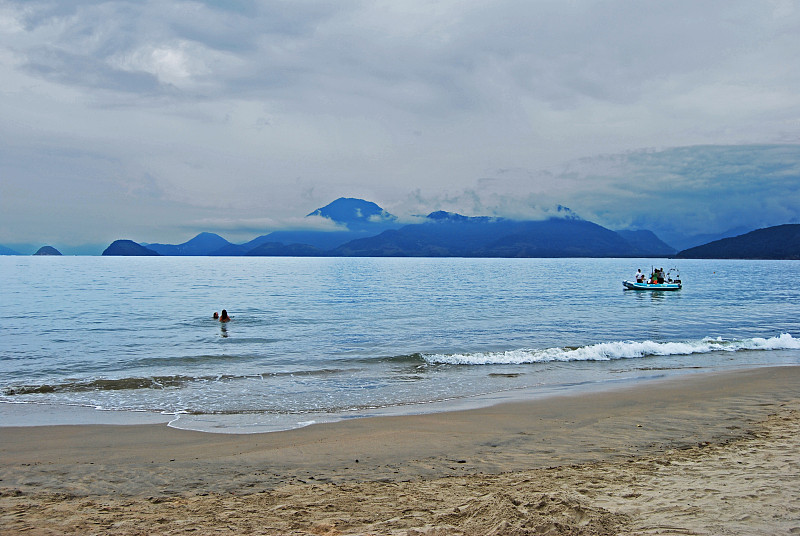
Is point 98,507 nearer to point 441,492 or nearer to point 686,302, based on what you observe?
point 441,492

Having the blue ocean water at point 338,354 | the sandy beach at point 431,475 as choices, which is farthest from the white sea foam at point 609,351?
the sandy beach at point 431,475

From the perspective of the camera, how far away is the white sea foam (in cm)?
2212

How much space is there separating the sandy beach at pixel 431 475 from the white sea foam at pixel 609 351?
882 centimetres

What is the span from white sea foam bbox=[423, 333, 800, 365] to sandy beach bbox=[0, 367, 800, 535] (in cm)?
882

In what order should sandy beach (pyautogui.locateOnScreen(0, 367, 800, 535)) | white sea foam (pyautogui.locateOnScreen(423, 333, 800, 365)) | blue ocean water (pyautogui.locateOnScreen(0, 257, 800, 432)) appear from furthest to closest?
white sea foam (pyautogui.locateOnScreen(423, 333, 800, 365))
blue ocean water (pyautogui.locateOnScreen(0, 257, 800, 432))
sandy beach (pyautogui.locateOnScreen(0, 367, 800, 535))

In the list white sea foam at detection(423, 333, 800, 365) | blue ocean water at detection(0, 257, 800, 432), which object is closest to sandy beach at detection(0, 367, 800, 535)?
blue ocean water at detection(0, 257, 800, 432)

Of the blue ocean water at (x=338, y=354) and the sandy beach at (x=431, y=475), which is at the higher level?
the sandy beach at (x=431, y=475)

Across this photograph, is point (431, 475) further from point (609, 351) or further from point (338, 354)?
point (609, 351)

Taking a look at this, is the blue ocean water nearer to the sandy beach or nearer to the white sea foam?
the white sea foam

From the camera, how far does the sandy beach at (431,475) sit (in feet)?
20.2

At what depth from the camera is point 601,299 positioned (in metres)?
55.9

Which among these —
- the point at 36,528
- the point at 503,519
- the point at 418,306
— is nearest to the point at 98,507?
the point at 36,528

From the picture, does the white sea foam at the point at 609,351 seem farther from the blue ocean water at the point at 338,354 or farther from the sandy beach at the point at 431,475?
the sandy beach at the point at 431,475

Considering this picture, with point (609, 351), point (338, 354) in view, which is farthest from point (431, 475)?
point (609, 351)
